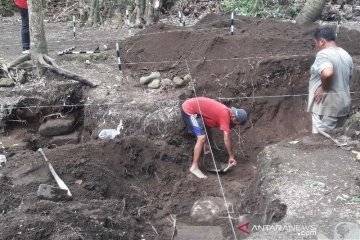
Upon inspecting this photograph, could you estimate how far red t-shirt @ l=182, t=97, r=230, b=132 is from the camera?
21.6ft

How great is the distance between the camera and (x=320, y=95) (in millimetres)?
5750

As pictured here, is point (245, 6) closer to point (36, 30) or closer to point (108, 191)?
point (36, 30)

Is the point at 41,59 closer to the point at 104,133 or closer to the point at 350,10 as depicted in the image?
the point at 104,133

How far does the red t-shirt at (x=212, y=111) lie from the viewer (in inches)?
259

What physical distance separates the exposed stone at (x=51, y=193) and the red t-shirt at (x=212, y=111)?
231 centimetres

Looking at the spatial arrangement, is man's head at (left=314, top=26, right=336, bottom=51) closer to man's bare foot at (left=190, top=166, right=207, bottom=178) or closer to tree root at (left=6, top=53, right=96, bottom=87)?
man's bare foot at (left=190, top=166, right=207, bottom=178)

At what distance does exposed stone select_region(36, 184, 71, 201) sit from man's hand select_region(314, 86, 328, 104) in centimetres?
328

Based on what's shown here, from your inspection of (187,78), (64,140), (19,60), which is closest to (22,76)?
(19,60)

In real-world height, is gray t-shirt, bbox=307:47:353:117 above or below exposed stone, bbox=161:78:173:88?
above

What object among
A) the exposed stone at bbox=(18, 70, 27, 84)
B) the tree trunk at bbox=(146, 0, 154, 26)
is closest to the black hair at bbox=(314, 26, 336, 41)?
the exposed stone at bbox=(18, 70, 27, 84)

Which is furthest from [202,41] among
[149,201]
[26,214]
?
[26,214]

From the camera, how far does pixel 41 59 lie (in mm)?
8797

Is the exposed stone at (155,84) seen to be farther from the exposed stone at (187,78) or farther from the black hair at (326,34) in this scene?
the black hair at (326,34)

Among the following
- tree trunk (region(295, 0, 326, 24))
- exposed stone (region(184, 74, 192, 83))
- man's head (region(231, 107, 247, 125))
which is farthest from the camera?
tree trunk (region(295, 0, 326, 24))
